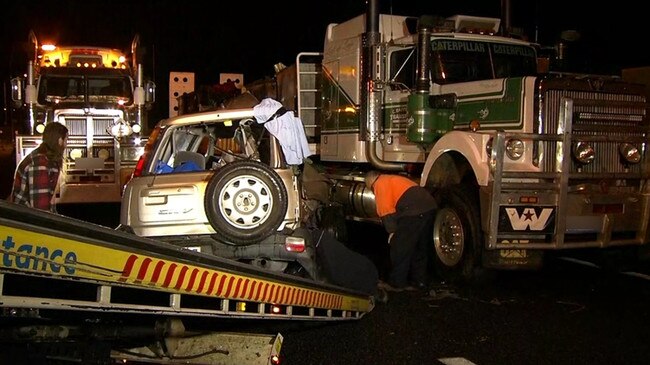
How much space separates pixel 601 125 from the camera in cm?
862

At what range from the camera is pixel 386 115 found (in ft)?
35.1

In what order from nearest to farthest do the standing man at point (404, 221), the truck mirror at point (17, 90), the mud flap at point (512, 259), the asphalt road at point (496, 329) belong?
1. the asphalt road at point (496, 329)
2. the mud flap at point (512, 259)
3. the standing man at point (404, 221)
4. the truck mirror at point (17, 90)

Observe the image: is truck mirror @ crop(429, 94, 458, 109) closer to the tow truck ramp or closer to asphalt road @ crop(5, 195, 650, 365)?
asphalt road @ crop(5, 195, 650, 365)

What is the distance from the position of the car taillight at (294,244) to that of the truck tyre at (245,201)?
0.20m

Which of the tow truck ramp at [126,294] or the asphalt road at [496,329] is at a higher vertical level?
the tow truck ramp at [126,294]

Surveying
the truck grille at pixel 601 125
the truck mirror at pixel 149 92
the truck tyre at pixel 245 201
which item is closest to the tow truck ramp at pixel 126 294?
the truck tyre at pixel 245 201

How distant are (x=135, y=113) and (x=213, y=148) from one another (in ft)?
26.1

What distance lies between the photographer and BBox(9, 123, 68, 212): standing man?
625 cm

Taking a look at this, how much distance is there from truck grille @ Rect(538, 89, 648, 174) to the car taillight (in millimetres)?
3409

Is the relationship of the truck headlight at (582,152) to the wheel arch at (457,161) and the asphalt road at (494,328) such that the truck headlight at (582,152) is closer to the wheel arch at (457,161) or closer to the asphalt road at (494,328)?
the wheel arch at (457,161)

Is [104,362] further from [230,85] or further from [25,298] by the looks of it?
[230,85]

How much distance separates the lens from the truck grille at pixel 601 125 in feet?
27.6

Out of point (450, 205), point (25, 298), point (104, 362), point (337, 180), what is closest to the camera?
point (25, 298)

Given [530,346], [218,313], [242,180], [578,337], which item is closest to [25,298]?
[218,313]
